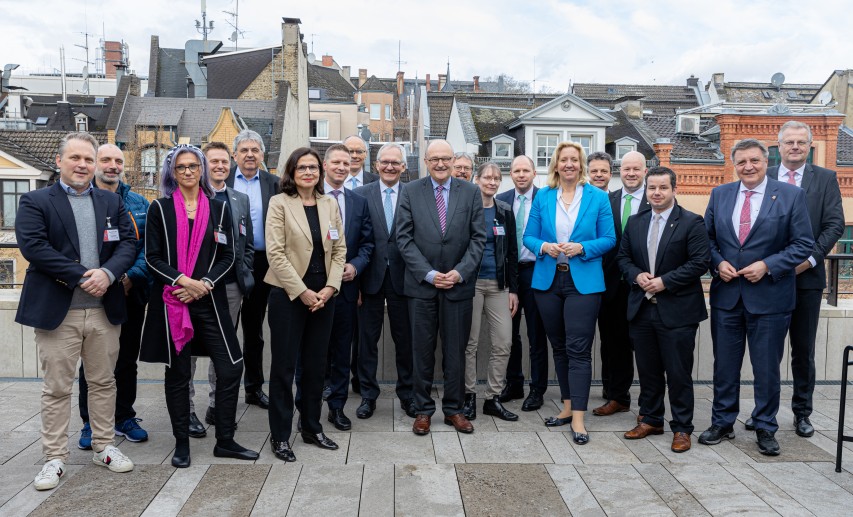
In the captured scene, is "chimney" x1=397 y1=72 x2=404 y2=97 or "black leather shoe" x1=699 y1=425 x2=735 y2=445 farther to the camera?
"chimney" x1=397 y1=72 x2=404 y2=97

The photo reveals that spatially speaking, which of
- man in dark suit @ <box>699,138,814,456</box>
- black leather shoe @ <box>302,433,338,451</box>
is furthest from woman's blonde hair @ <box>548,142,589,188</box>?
black leather shoe @ <box>302,433,338,451</box>

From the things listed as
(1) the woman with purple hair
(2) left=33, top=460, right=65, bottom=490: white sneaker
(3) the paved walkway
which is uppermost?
(1) the woman with purple hair

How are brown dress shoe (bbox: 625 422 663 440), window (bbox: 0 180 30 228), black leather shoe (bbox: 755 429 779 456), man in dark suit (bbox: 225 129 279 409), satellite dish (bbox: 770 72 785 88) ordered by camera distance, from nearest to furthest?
black leather shoe (bbox: 755 429 779 456)
brown dress shoe (bbox: 625 422 663 440)
man in dark suit (bbox: 225 129 279 409)
window (bbox: 0 180 30 228)
satellite dish (bbox: 770 72 785 88)

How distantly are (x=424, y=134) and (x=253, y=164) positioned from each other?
2984cm

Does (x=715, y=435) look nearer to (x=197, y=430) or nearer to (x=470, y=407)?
(x=470, y=407)

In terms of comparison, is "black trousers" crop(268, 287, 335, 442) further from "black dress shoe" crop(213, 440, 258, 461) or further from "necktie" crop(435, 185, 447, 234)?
"necktie" crop(435, 185, 447, 234)

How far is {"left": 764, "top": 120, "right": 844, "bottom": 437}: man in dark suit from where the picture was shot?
539cm

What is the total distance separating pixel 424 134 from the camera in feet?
115

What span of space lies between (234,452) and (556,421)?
2315 mm

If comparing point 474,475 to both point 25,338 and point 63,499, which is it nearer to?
point 63,499

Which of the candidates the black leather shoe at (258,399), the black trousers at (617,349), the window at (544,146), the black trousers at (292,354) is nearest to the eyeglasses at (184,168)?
the black trousers at (292,354)

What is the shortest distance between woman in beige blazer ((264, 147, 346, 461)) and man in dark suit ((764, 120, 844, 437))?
10.6 ft

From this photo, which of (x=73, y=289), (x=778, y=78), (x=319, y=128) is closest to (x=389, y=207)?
(x=73, y=289)

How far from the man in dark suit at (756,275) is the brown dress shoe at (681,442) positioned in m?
0.19
